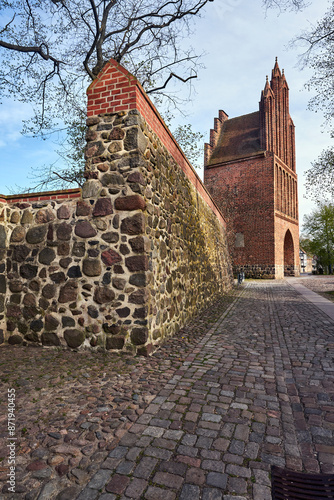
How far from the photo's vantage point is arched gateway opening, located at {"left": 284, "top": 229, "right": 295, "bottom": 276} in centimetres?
2917

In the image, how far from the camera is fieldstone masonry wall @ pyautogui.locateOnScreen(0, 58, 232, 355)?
4312mm

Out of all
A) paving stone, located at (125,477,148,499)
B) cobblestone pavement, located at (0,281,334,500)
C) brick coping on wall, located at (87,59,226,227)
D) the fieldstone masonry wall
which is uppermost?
brick coping on wall, located at (87,59,226,227)

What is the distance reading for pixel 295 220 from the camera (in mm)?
30359

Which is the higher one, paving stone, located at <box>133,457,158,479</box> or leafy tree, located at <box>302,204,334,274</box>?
leafy tree, located at <box>302,204,334,274</box>

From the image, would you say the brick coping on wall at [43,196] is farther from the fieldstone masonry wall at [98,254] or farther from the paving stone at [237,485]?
the paving stone at [237,485]

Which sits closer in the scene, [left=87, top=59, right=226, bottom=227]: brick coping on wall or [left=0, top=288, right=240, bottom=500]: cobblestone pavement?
[left=0, top=288, right=240, bottom=500]: cobblestone pavement

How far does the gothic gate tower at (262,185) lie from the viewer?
2517cm

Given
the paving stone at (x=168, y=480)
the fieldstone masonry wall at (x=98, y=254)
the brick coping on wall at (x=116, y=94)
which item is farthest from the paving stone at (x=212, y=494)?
the brick coping on wall at (x=116, y=94)

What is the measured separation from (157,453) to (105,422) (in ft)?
2.00

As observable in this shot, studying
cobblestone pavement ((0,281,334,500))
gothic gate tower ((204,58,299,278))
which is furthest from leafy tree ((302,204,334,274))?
cobblestone pavement ((0,281,334,500))

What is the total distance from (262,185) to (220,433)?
25.4 metres

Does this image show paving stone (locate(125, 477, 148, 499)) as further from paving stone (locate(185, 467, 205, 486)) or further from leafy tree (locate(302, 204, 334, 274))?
leafy tree (locate(302, 204, 334, 274))

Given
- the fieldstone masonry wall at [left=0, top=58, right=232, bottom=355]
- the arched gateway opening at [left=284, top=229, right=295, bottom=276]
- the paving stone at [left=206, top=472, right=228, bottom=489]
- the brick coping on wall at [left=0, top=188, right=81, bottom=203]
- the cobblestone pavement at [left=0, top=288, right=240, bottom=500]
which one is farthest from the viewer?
the arched gateway opening at [left=284, top=229, right=295, bottom=276]

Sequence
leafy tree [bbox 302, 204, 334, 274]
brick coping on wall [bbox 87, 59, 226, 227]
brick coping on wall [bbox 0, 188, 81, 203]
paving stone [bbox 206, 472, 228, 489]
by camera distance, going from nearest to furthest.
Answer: paving stone [bbox 206, 472, 228, 489], brick coping on wall [bbox 87, 59, 226, 227], brick coping on wall [bbox 0, 188, 81, 203], leafy tree [bbox 302, 204, 334, 274]
